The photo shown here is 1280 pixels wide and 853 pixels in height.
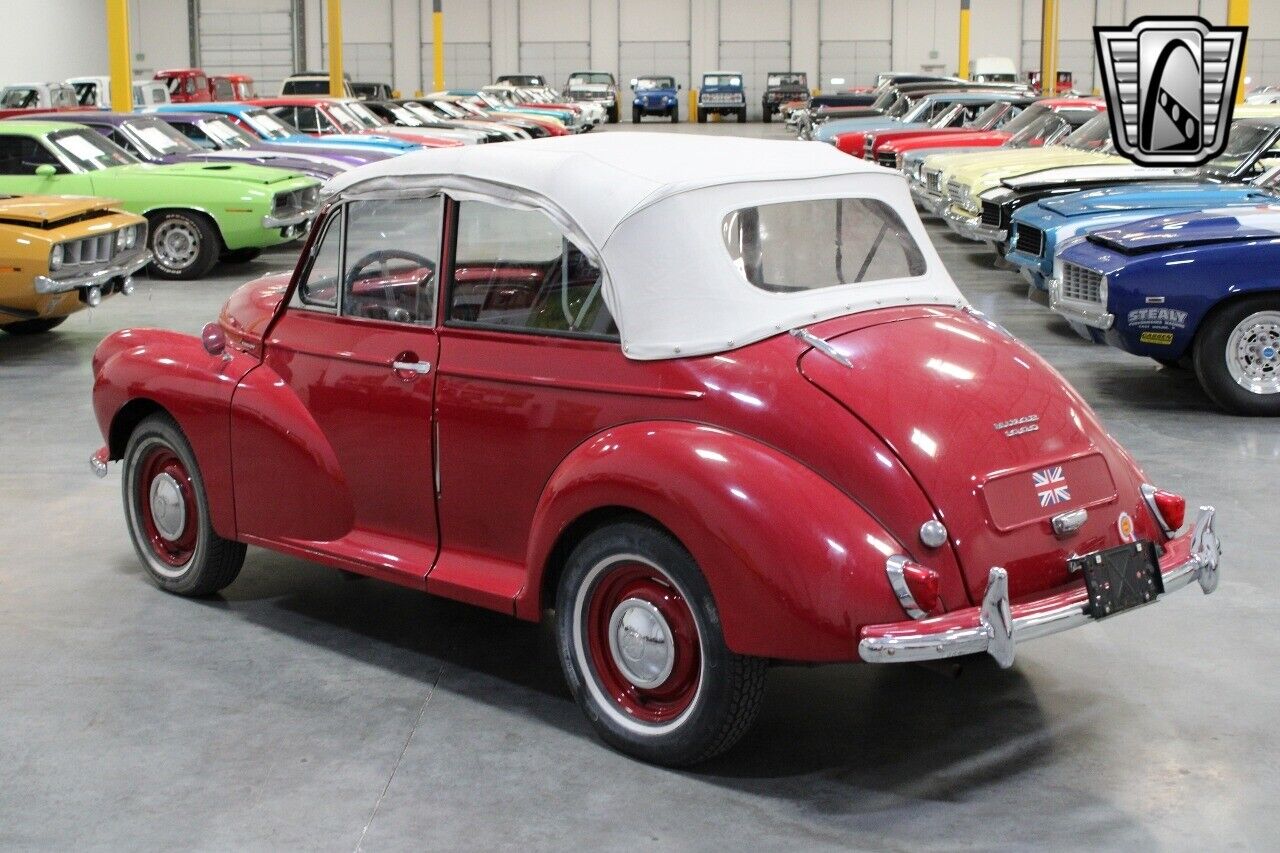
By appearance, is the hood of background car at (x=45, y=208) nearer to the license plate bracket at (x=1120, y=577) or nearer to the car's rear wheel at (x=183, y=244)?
the car's rear wheel at (x=183, y=244)

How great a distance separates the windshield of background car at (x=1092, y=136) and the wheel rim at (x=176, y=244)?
884cm

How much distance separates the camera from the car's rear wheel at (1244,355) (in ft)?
29.1

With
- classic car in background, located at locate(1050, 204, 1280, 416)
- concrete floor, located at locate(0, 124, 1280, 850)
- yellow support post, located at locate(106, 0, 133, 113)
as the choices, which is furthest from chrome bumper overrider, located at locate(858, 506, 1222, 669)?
yellow support post, located at locate(106, 0, 133, 113)

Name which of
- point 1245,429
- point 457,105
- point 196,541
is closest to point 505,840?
point 196,541

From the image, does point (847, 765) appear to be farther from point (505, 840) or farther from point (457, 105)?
point (457, 105)

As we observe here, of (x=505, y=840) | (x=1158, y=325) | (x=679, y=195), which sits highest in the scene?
(x=679, y=195)

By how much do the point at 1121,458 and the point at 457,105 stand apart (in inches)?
1076

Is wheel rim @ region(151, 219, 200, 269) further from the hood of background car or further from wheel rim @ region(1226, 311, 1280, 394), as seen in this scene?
wheel rim @ region(1226, 311, 1280, 394)

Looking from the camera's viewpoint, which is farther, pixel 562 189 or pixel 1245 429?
pixel 1245 429

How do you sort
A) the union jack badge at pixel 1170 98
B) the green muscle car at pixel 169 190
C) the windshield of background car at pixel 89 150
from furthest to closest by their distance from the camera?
the windshield of background car at pixel 89 150 → the green muscle car at pixel 169 190 → the union jack badge at pixel 1170 98

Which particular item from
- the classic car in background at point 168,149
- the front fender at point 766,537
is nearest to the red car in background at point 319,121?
the classic car in background at point 168,149

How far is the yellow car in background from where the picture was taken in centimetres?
1063

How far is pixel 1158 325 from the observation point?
8883 millimetres

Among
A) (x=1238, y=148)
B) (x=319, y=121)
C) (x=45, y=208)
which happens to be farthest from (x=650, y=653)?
(x=319, y=121)
